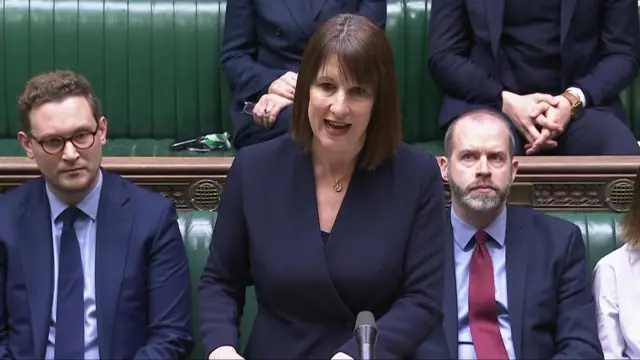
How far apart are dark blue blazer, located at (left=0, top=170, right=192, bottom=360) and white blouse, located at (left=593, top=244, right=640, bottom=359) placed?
0.66 metres

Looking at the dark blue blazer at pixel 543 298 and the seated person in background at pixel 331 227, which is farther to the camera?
the dark blue blazer at pixel 543 298

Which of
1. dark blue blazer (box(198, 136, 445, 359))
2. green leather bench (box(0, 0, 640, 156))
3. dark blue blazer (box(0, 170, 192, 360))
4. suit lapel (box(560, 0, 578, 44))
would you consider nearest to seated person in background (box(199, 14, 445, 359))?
dark blue blazer (box(198, 136, 445, 359))

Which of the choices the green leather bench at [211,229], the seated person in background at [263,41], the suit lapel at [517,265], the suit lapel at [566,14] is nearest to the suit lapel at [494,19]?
the suit lapel at [566,14]

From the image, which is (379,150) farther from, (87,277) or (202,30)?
(202,30)

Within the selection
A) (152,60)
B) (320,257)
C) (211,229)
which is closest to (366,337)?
(320,257)

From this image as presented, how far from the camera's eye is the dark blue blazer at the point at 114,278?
62.5 inches

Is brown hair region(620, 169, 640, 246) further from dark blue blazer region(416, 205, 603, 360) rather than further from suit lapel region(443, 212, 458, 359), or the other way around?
suit lapel region(443, 212, 458, 359)

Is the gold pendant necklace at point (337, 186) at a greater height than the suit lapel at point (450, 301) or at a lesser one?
greater

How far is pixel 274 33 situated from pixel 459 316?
3.40ft

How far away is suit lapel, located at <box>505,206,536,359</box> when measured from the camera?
1663 mm

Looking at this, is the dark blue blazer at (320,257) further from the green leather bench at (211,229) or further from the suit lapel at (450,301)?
the green leather bench at (211,229)

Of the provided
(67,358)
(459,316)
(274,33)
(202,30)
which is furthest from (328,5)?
(67,358)

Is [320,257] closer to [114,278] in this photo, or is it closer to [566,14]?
[114,278]

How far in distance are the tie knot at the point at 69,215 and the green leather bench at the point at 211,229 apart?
0.29 meters
